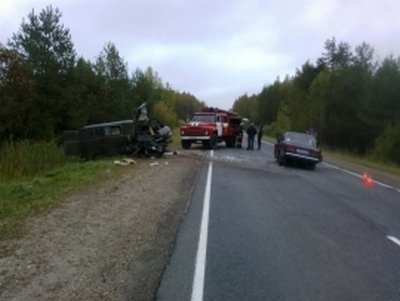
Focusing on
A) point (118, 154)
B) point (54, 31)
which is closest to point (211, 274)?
point (118, 154)

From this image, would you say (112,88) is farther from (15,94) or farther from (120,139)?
(120,139)

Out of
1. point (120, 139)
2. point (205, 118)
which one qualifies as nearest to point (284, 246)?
point (120, 139)

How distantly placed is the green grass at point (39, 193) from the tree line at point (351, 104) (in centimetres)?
2981

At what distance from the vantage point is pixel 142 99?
6975 cm

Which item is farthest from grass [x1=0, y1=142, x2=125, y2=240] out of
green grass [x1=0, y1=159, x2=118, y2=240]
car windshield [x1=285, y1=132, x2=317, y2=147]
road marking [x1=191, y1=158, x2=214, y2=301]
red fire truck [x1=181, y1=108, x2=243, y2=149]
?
red fire truck [x1=181, y1=108, x2=243, y2=149]

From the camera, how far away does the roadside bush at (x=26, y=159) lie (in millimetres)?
21672

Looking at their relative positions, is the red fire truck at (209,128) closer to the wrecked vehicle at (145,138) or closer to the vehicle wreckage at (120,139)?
the vehicle wreckage at (120,139)

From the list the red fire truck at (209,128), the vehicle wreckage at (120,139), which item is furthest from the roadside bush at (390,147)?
the vehicle wreckage at (120,139)

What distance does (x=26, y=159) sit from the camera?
2308 centimetres

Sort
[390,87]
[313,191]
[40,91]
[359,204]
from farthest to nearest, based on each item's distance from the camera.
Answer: [390,87] < [40,91] < [313,191] < [359,204]

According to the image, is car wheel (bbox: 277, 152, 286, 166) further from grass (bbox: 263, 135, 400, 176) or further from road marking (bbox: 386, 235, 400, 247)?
road marking (bbox: 386, 235, 400, 247)

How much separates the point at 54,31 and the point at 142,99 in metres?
19.6

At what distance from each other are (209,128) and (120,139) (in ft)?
35.8

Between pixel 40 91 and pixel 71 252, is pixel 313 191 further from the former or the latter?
pixel 40 91
